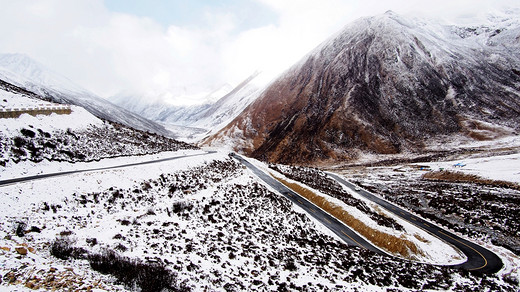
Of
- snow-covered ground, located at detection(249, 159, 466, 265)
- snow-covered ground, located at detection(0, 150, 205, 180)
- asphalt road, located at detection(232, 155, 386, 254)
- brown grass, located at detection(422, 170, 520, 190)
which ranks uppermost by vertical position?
brown grass, located at detection(422, 170, 520, 190)

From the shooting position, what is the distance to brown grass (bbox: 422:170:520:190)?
44.9m

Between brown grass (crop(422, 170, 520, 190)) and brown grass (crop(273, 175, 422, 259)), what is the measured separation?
35674mm

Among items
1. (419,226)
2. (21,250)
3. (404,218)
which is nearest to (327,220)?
(419,226)

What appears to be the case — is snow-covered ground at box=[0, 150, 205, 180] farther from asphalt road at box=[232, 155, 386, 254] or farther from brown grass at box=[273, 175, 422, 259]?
brown grass at box=[273, 175, 422, 259]

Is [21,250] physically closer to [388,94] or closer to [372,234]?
[372,234]

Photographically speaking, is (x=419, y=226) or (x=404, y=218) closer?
(x=419, y=226)

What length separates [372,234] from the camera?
24750 millimetres

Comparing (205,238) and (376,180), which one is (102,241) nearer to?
(205,238)

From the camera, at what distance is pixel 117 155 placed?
33312mm

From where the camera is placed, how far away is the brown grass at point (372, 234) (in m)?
→ 22.5

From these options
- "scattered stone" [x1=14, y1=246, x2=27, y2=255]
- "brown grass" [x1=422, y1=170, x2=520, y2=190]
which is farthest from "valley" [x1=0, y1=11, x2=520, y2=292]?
"brown grass" [x1=422, y1=170, x2=520, y2=190]

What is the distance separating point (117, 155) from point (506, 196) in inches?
2237

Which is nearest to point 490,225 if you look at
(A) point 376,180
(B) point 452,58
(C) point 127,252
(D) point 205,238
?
(A) point 376,180

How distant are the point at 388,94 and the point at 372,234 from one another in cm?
9799
